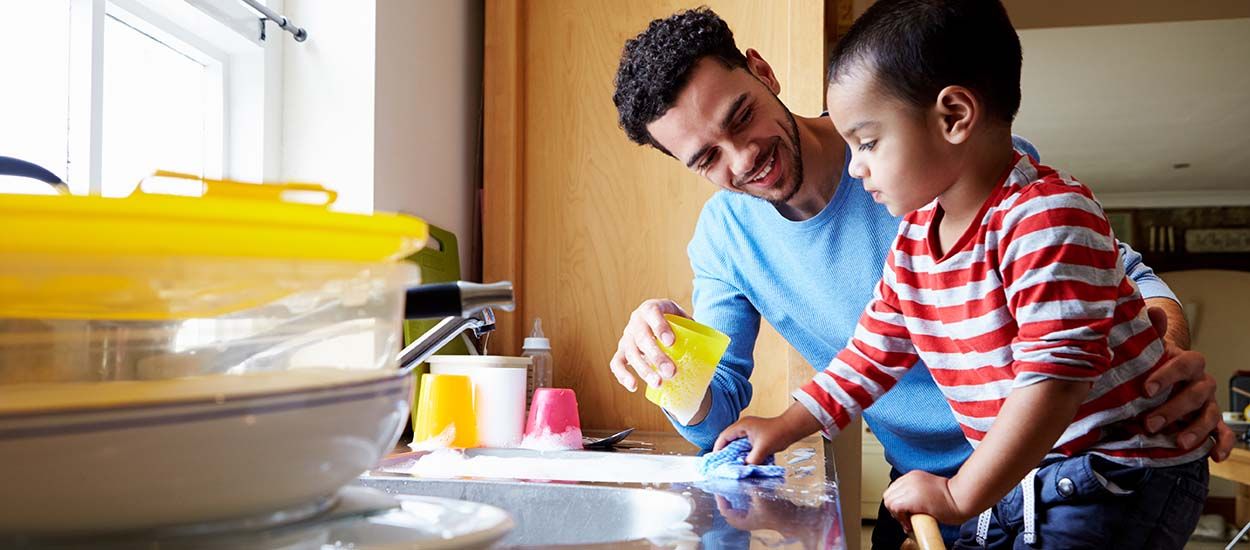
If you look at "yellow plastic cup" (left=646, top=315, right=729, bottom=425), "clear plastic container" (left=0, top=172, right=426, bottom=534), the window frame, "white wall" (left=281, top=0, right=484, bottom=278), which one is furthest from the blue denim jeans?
the window frame

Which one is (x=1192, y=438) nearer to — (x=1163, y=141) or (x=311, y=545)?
(x=311, y=545)

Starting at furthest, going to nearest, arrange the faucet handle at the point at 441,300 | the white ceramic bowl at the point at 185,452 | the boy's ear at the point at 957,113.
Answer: the boy's ear at the point at 957,113 < the faucet handle at the point at 441,300 < the white ceramic bowl at the point at 185,452

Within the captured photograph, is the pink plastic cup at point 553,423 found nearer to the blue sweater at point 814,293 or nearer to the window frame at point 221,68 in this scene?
the blue sweater at point 814,293

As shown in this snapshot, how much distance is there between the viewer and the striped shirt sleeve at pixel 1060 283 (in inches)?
40.6

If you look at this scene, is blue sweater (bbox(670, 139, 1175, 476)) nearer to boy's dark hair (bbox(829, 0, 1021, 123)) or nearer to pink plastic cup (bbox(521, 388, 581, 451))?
pink plastic cup (bbox(521, 388, 581, 451))

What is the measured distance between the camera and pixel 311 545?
1.50 feet

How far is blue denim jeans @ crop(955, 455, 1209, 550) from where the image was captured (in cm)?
111

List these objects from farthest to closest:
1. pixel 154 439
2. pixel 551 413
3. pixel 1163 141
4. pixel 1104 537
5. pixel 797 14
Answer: pixel 1163 141 → pixel 797 14 → pixel 551 413 → pixel 1104 537 → pixel 154 439

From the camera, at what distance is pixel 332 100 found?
5.61 ft

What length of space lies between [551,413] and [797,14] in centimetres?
100

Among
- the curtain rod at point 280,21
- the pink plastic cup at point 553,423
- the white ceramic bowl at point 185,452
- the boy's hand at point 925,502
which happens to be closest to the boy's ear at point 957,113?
the boy's hand at point 925,502

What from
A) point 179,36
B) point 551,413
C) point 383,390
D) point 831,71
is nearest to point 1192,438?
point 831,71

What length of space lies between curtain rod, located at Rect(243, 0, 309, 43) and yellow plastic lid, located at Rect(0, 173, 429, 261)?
1191 millimetres

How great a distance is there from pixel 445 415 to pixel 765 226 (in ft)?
2.02
